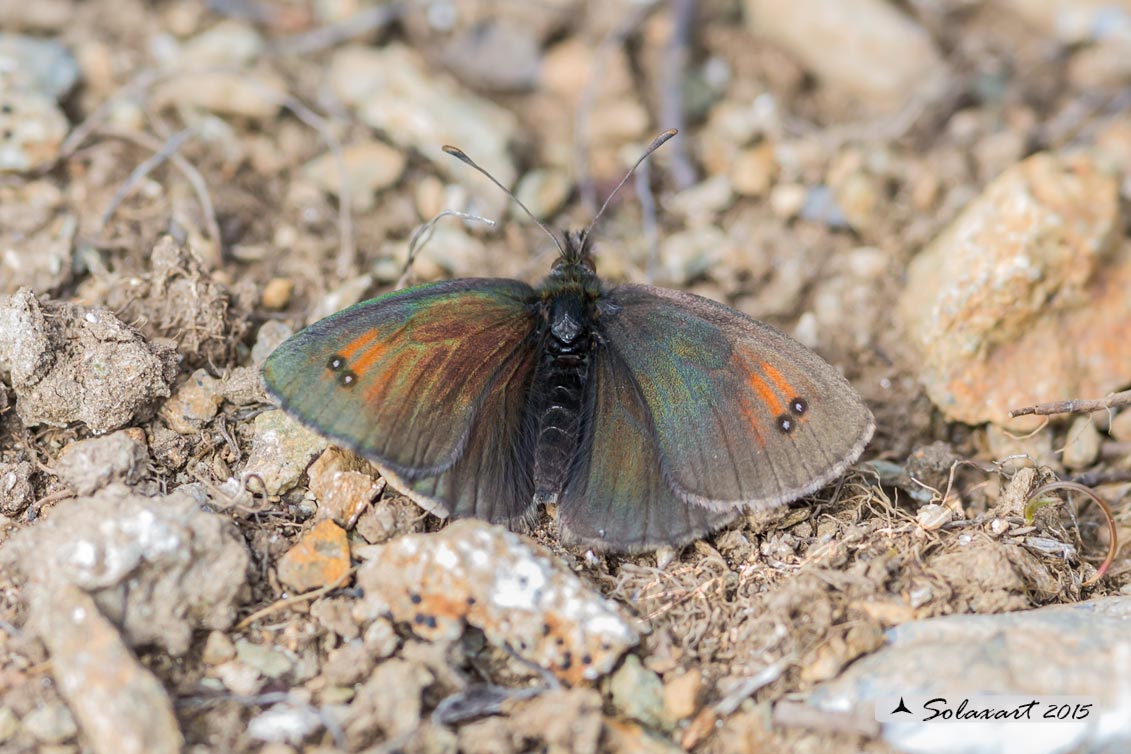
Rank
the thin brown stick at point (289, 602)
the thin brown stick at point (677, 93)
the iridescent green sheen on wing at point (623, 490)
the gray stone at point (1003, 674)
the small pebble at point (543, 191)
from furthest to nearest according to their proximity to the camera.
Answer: the thin brown stick at point (677, 93) → the small pebble at point (543, 191) → the iridescent green sheen on wing at point (623, 490) → the thin brown stick at point (289, 602) → the gray stone at point (1003, 674)

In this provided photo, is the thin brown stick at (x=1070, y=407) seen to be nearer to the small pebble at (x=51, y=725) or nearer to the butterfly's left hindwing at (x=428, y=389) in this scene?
the butterfly's left hindwing at (x=428, y=389)

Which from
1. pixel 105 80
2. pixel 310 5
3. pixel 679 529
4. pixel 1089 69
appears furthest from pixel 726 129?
pixel 105 80

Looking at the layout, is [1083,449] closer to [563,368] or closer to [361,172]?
[563,368]

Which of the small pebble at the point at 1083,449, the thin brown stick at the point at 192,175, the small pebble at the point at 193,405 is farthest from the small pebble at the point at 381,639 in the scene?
the small pebble at the point at 1083,449

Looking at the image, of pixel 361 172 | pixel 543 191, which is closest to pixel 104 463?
pixel 361 172

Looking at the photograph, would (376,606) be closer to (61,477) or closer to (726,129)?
(61,477)

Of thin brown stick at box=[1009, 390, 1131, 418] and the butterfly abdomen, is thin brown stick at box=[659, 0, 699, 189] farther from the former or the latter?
thin brown stick at box=[1009, 390, 1131, 418]

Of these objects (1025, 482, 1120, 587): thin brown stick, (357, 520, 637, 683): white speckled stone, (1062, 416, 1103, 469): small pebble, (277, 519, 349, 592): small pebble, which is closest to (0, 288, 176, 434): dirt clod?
(277, 519, 349, 592): small pebble
